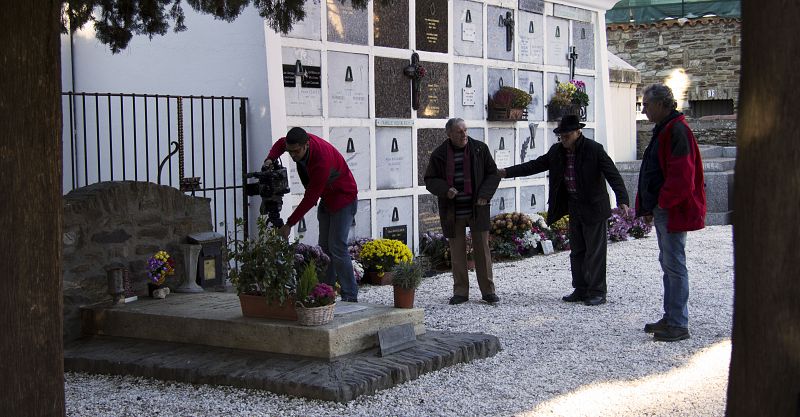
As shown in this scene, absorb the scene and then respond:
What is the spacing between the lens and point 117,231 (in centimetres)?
689

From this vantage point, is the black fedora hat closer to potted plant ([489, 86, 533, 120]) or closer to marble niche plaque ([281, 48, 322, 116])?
marble niche plaque ([281, 48, 322, 116])

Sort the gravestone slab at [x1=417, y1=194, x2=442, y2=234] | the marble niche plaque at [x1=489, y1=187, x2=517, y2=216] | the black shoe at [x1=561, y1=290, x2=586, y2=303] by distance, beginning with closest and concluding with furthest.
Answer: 1. the black shoe at [x1=561, y1=290, x2=586, y2=303]
2. the gravestone slab at [x1=417, y1=194, x2=442, y2=234]
3. the marble niche plaque at [x1=489, y1=187, x2=517, y2=216]

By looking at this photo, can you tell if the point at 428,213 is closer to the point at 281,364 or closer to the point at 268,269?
the point at 268,269

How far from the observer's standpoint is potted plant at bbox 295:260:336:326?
553 cm

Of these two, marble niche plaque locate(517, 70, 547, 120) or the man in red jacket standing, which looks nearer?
the man in red jacket standing

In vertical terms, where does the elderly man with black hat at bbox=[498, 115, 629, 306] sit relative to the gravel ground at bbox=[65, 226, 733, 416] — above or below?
above

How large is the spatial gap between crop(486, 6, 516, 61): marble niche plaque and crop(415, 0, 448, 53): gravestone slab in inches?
33.5

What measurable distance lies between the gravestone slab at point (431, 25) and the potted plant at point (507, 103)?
100 centimetres

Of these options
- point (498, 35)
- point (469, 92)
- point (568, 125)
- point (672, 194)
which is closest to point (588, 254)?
point (568, 125)

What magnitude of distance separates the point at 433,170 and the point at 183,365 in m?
3.03

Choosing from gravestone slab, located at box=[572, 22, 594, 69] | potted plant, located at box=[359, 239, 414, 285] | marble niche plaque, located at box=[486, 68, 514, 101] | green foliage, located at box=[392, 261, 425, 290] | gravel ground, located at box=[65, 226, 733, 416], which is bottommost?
gravel ground, located at box=[65, 226, 733, 416]

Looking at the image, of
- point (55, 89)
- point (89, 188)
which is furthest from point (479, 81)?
point (55, 89)

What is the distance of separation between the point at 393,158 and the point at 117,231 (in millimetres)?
3898

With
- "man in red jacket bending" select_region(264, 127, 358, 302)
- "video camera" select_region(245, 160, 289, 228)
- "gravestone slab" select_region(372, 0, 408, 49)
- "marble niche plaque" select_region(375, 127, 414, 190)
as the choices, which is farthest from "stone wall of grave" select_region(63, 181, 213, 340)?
"gravestone slab" select_region(372, 0, 408, 49)
